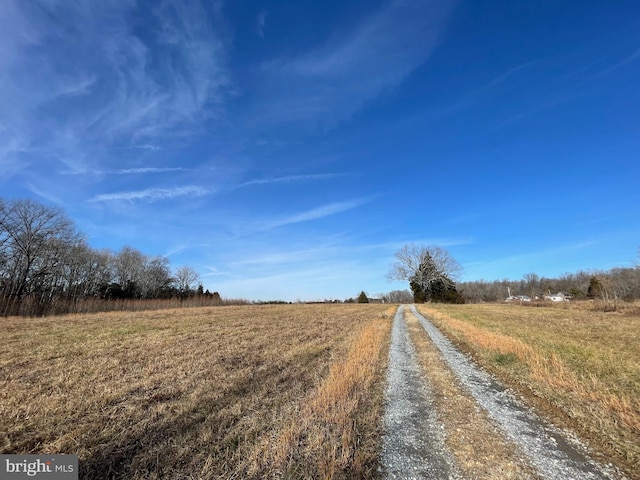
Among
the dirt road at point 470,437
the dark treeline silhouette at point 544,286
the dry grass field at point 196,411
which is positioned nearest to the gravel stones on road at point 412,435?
the dirt road at point 470,437

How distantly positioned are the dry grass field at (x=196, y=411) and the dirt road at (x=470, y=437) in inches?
19.6

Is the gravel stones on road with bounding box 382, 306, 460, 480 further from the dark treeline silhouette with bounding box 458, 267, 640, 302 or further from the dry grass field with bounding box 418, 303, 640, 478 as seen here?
the dark treeline silhouette with bounding box 458, 267, 640, 302

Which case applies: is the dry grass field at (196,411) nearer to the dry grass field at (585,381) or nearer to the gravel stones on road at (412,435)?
the gravel stones on road at (412,435)

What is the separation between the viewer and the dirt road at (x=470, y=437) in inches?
171

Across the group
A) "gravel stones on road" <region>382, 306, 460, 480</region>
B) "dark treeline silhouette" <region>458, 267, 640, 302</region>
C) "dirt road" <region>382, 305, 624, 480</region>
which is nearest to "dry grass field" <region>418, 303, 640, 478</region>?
"dirt road" <region>382, 305, 624, 480</region>

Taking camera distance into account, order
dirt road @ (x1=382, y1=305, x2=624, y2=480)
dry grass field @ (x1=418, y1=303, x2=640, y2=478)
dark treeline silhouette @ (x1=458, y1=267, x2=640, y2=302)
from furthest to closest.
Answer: dark treeline silhouette @ (x1=458, y1=267, x2=640, y2=302), dry grass field @ (x1=418, y1=303, x2=640, y2=478), dirt road @ (x1=382, y1=305, x2=624, y2=480)

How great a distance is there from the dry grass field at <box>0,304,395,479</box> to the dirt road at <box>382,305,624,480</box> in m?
0.50

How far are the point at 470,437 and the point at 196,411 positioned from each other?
5.33 m

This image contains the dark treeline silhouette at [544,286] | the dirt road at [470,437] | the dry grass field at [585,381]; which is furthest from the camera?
the dark treeline silhouette at [544,286]

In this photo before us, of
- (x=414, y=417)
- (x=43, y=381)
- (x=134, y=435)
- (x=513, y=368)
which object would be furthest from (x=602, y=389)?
(x=43, y=381)

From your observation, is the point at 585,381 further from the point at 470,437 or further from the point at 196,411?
the point at 196,411

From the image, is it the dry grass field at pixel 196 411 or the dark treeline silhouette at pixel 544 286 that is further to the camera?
the dark treeline silhouette at pixel 544 286

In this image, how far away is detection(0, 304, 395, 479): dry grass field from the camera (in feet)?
14.5

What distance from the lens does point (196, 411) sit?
6.29 m
